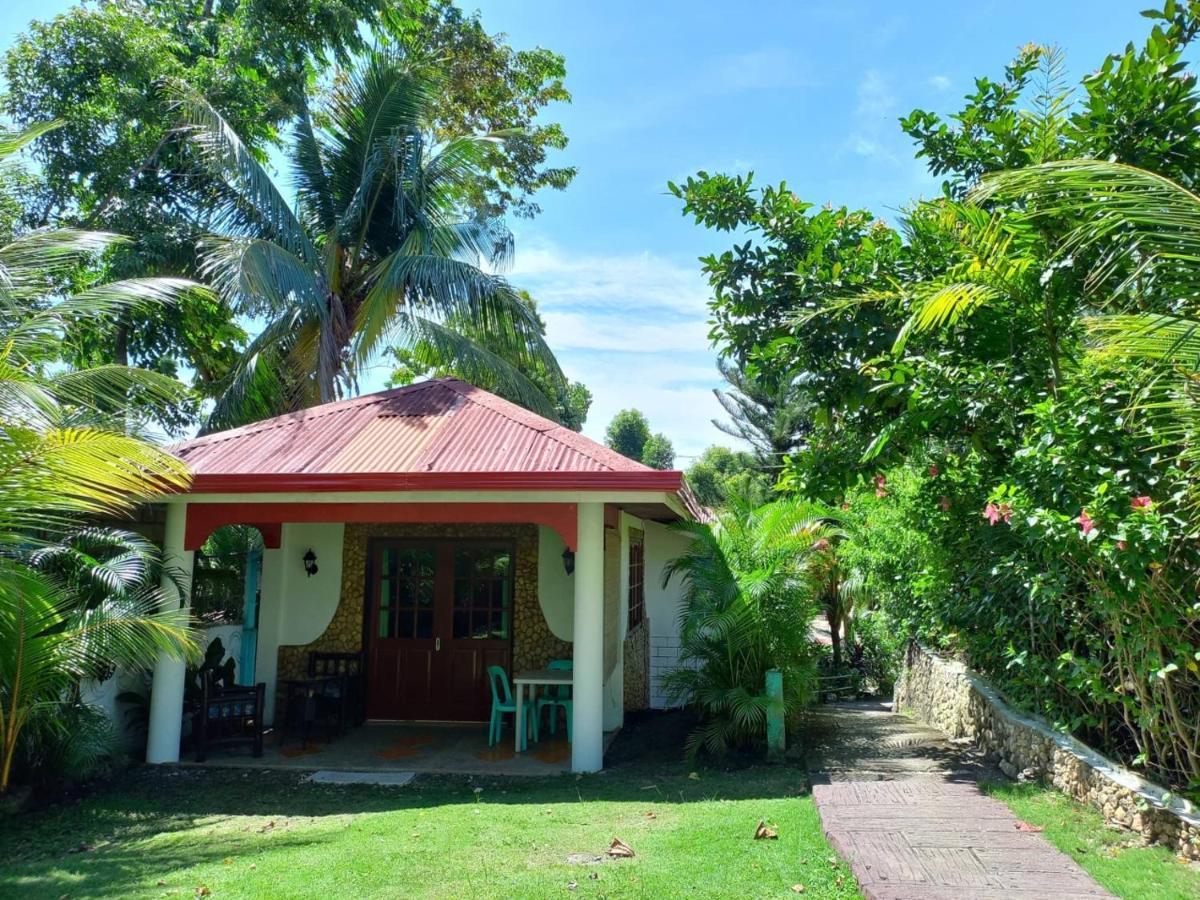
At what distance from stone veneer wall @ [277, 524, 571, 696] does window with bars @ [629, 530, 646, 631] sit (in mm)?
1561

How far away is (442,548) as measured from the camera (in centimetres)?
1034

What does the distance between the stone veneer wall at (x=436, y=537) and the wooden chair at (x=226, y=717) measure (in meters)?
1.55

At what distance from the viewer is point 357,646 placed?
33.5ft

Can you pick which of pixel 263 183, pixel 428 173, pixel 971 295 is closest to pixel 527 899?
pixel 971 295

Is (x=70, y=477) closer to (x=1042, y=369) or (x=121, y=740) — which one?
(x=121, y=740)

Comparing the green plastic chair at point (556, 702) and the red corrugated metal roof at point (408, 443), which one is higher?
the red corrugated metal roof at point (408, 443)

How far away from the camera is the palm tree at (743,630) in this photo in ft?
26.7

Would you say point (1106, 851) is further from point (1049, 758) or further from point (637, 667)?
point (637, 667)

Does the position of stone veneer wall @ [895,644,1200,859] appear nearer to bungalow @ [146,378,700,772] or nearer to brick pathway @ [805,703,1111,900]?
brick pathway @ [805,703,1111,900]

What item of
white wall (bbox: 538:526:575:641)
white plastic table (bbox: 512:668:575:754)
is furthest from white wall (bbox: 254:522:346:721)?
white plastic table (bbox: 512:668:575:754)

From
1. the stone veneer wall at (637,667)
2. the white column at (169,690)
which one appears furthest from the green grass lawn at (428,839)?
the stone veneer wall at (637,667)

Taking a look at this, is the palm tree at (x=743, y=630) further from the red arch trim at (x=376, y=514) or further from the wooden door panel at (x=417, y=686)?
the wooden door panel at (x=417, y=686)

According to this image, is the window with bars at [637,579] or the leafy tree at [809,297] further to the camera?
the window with bars at [637,579]

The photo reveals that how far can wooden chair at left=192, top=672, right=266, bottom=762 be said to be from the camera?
8055mm
